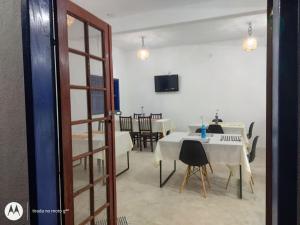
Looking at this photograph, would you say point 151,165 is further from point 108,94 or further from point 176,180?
point 108,94

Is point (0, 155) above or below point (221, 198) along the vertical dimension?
above

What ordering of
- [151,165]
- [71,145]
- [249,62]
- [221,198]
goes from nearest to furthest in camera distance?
1. [71,145]
2. [221,198]
3. [151,165]
4. [249,62]

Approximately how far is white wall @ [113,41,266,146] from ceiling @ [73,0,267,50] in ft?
3.03

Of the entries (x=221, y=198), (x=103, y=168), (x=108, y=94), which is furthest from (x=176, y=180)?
(x=108, y=94)

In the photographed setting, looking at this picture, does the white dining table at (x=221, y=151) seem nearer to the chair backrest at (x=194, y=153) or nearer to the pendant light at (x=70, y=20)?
the chair backrest at (x=194, y=153)

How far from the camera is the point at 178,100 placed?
6.73 m

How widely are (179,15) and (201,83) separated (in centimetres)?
293

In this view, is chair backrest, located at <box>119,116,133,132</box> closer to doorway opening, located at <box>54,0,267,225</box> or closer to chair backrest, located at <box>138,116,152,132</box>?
doorway opening, located at <box>54,0,267,225</box>

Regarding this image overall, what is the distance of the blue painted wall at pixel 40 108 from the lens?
3.51 ft

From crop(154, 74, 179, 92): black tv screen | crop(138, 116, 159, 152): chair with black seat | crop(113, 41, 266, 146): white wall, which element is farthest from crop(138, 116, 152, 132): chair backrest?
crop(154, 74, 179, 92): black tv screen

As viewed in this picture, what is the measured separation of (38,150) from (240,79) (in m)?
5.95

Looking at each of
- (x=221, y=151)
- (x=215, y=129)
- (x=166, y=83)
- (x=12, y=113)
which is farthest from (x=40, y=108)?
(x=166, y=83)

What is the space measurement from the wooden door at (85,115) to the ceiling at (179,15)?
82.8 inches

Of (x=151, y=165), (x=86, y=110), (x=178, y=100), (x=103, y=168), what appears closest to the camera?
(x=86, y=110)
